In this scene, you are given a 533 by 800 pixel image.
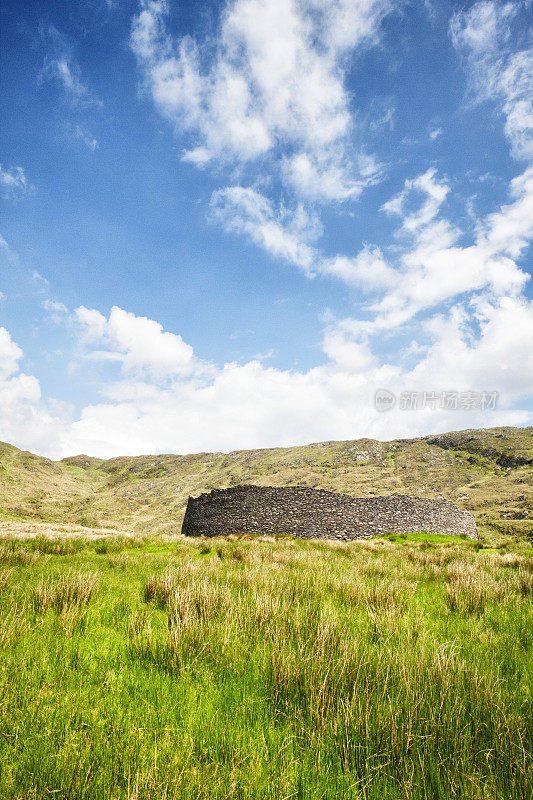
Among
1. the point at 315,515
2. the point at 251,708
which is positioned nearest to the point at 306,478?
the point at 315,515

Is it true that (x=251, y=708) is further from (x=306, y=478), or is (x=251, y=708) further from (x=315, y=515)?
(x=306, y=478)

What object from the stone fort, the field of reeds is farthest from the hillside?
the field of reeds

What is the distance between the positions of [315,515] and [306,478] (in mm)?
61749

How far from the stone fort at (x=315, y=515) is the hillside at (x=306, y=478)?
11103 mm

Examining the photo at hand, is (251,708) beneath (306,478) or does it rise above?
above

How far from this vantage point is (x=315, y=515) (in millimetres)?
33375

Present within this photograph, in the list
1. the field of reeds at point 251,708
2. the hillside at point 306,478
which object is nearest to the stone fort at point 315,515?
the hillside at point 306,478

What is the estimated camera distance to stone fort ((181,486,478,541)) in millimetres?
32750

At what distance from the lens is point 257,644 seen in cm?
272

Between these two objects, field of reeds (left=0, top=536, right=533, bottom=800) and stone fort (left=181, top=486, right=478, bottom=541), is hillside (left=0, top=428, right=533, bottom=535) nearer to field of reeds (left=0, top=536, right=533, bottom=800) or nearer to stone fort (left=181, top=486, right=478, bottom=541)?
stone fort (left=181, top=486, right=478, bottom=541)

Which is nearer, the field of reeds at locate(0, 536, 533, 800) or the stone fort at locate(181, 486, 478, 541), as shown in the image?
the field of reeds at locate(0, 536, 533, 800)

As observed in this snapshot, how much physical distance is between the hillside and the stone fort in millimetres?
11103

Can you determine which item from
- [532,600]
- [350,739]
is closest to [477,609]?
[532,600]

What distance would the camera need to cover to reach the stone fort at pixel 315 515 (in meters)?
32.8
